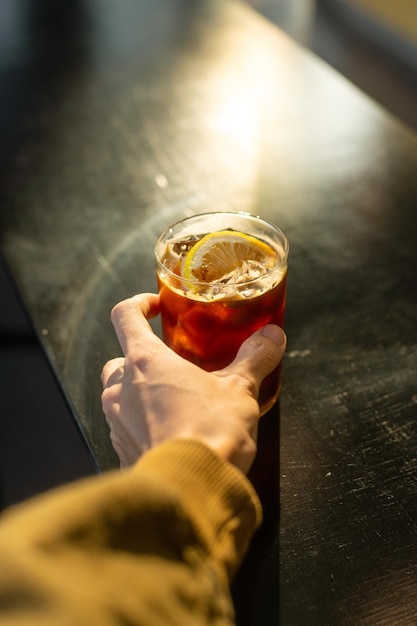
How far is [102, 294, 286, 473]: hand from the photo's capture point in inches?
25.7

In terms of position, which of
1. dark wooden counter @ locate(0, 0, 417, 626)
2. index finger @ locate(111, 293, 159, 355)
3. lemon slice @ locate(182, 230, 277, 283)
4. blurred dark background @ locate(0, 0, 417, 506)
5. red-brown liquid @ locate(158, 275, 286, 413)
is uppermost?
lemon slice @ locate(182, 230, 277, 283)

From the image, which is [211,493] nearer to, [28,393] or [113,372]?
[113,372]

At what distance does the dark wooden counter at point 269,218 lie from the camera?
0.75 metres

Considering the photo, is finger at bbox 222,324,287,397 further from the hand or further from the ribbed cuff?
the ribbed cuff

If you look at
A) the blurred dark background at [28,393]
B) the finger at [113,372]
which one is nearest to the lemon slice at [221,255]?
the finger at [113,372]

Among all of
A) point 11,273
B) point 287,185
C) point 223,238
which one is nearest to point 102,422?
point 223,238

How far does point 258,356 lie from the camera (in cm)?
76

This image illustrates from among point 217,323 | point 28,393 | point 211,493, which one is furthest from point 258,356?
point 28,393

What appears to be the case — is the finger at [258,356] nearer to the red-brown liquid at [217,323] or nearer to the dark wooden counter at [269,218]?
the red-brown liquid at [217,323]

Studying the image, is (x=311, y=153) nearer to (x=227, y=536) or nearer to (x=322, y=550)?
(x=322, y=550)

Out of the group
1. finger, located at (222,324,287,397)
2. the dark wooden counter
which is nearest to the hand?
finger, located at (222,324,287,397)

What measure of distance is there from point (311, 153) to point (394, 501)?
88cm

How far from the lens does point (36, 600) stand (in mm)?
449

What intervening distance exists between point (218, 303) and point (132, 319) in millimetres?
102
